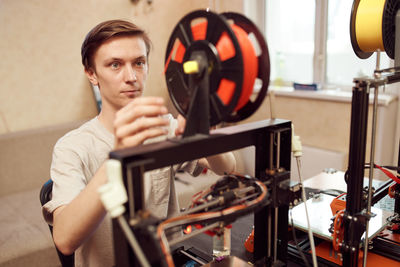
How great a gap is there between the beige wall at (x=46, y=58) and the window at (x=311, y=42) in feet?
3.93

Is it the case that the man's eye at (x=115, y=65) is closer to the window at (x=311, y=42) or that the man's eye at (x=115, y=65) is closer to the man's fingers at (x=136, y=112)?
the man's fingers at (x=136, y=112)

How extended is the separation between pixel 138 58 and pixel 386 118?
2008 millimetres

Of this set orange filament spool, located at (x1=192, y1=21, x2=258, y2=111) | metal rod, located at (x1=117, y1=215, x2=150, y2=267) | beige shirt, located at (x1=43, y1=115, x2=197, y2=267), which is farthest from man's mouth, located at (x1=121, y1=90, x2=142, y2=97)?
metal rod, located at (x1=117, y1=215, x2=150, y2=267)

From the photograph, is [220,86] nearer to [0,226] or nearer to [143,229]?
[143,229]

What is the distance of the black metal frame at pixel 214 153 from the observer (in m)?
0.60

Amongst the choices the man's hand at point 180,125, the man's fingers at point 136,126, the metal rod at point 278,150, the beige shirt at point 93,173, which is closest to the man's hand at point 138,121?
the man's fingers at point 136,126

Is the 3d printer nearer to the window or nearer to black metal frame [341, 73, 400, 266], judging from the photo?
black metal frame [341, 73, 400, 266]

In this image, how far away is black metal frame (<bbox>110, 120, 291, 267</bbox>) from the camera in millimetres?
602

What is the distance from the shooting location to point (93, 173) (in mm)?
1137

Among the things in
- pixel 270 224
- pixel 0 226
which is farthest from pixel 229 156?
pixel 0 226

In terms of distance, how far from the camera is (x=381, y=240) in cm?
106

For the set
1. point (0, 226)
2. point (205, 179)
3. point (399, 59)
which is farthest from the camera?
Answer: point (205, 179)

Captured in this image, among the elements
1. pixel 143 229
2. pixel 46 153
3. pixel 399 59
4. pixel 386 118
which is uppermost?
pixel 399 59

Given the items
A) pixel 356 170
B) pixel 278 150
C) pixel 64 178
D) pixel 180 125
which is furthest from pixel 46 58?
pixel 356 170
